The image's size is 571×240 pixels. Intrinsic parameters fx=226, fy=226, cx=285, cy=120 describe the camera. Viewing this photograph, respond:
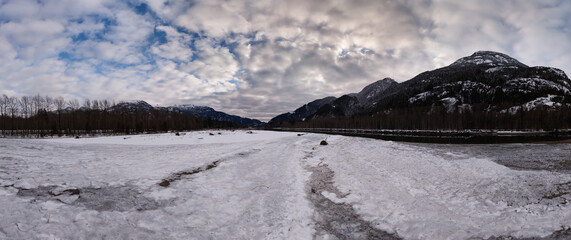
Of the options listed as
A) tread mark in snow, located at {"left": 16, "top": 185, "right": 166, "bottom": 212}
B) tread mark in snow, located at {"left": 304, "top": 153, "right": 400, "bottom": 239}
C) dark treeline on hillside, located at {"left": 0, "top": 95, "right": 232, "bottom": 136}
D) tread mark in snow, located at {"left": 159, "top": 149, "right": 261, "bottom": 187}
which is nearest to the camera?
tread mark in snow, located at {"left": 304, "top": 153, "right": 400, "bottom": 239}

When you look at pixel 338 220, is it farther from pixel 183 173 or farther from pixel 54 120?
pixel 54 120

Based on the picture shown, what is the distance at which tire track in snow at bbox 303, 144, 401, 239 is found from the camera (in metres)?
6.82

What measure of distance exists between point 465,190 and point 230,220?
11.0m

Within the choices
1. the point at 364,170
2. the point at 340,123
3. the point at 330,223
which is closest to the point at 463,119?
the point at 340,123

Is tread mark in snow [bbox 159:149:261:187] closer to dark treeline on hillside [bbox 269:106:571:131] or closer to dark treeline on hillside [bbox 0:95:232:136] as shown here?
dark treeline on hillside [bbox 0:95:232:136]

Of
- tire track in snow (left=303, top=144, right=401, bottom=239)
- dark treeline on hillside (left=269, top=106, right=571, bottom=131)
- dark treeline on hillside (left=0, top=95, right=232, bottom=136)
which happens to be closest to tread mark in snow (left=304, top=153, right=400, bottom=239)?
tire track in snow (left=303, top=144, right=401, bottom=239)

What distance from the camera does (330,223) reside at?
757 centimetres

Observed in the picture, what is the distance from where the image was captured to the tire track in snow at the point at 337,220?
22.4 ft

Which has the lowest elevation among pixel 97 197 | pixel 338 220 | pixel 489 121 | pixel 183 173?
pixel 338 220

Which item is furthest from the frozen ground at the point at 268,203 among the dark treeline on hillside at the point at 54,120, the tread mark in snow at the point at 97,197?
the dark treeline on hillside at the point at 54,120

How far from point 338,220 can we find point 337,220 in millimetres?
Answer: 35

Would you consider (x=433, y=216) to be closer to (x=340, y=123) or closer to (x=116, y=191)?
(x=116, y=191)

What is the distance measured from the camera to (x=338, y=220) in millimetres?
7812

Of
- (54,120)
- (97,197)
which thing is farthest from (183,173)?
(54,120)
